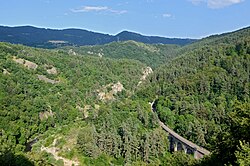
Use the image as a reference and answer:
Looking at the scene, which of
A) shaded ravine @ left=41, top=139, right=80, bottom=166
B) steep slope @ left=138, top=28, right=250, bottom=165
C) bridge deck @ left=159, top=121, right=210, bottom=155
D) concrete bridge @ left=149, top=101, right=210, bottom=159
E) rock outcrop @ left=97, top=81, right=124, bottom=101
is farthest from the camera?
rock outcrop @ left=97, top=81, right=124, bottom=101

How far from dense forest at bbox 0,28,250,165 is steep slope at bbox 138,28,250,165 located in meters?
0.37

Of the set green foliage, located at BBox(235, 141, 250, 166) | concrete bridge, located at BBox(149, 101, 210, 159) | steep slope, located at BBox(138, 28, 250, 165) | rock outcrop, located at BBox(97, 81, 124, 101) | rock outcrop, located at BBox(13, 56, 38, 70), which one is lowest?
concrete bridge, located at BBox(149, 101, 210, 159)

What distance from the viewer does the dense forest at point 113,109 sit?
79.1 m

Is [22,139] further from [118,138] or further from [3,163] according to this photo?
[3,163]

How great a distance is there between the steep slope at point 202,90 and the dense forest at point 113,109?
37 cm

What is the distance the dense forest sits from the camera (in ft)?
260

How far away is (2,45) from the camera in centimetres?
16375

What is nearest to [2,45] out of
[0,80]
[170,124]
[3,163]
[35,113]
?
[0,80]

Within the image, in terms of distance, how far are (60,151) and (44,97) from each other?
167 feet

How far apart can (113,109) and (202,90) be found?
42.4 m

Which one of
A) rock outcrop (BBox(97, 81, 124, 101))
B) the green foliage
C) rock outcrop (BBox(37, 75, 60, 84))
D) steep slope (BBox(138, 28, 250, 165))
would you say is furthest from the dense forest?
rock outcrop (BBox(37, 75, 60, 84))

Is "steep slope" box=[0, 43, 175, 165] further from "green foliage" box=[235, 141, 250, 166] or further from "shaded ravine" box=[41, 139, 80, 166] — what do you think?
"green foliage" box=[235, 141, 250, 166]

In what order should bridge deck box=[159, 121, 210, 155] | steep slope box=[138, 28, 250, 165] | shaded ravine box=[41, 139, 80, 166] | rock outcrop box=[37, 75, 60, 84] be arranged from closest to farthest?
shaded ravine box=[41, 139, 80, 166] < bridge deck box=[159, 121, 210, 155] < steep slope box=[138, 28, 250, 165] < rock outcrop box=[37, 75, 60, 84]

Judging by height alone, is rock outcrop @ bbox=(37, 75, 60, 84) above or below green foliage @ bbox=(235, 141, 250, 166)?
below
